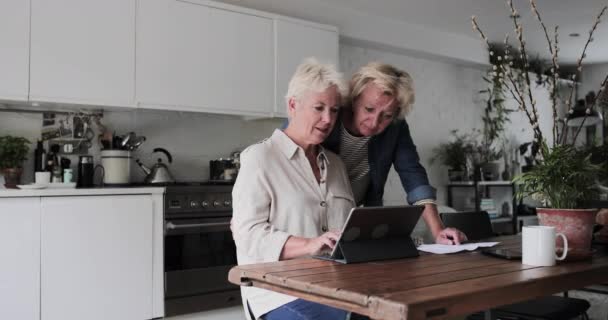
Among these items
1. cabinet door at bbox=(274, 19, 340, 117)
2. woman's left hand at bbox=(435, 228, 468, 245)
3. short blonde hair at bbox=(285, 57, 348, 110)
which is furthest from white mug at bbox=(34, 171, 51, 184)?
woman's left hand at bbox=(435, 228, 468, 245)

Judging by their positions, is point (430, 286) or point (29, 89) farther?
point (29, 89)

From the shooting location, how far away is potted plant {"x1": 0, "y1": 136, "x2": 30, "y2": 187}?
144 inches

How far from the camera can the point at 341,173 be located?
2.16m

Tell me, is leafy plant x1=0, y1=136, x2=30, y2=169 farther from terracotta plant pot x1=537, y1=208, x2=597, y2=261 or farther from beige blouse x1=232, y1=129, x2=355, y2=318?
terracotta plant pot x1=537, y1=208, x2=597, y2=261

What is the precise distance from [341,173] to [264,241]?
1.67 ft

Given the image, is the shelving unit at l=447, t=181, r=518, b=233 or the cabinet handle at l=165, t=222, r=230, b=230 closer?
the cabinet handle at l=165, t=222, r=230, b=230

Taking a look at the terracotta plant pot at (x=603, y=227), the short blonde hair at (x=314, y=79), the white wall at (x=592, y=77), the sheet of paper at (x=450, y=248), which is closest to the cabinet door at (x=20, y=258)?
the short blonde hair at (x=314, y=79)

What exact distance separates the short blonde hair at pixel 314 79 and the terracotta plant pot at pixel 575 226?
81cm

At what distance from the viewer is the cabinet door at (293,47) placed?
15.5ft

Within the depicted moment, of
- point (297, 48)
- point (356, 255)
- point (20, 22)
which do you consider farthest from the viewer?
point (297, 48)

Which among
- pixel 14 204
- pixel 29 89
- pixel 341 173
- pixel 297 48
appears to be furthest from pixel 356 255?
pixel 297 48

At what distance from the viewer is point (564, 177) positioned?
1.73 meters

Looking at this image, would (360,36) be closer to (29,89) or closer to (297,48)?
(297,48)

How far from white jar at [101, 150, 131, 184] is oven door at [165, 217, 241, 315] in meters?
0.54
